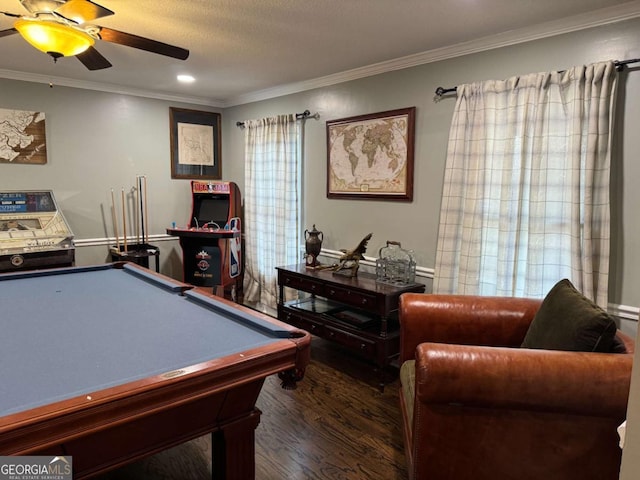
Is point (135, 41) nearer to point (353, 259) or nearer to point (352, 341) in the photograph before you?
point (353, 259)

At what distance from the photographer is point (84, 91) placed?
4109 mm

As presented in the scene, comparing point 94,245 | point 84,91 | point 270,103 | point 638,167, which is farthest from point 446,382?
point 84,91

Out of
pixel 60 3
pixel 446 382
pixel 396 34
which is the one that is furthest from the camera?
pixel 396 34

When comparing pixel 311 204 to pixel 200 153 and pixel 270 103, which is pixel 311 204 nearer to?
pixel 270 103

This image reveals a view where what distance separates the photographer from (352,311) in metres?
3.34

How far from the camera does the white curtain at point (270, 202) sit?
13.7ft

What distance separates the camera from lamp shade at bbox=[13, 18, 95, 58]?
189cm

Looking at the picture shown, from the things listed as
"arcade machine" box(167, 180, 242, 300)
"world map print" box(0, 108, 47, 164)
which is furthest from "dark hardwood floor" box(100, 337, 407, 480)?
"world map print" box(0, 108, 47, 164)

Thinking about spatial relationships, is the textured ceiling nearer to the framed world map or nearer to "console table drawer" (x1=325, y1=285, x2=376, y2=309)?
the framed world map

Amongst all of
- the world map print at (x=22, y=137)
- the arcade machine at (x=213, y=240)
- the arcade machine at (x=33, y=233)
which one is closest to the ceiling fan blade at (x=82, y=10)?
the arcade machine at (x=33, y=233)

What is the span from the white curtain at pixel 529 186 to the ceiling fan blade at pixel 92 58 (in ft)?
7.42

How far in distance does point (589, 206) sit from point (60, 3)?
2876 millimetres

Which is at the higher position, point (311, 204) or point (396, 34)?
point (396, 34)

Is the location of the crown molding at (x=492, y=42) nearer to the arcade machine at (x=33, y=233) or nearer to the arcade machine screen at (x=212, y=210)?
the arcade machine screen at (x=212, y=210)
